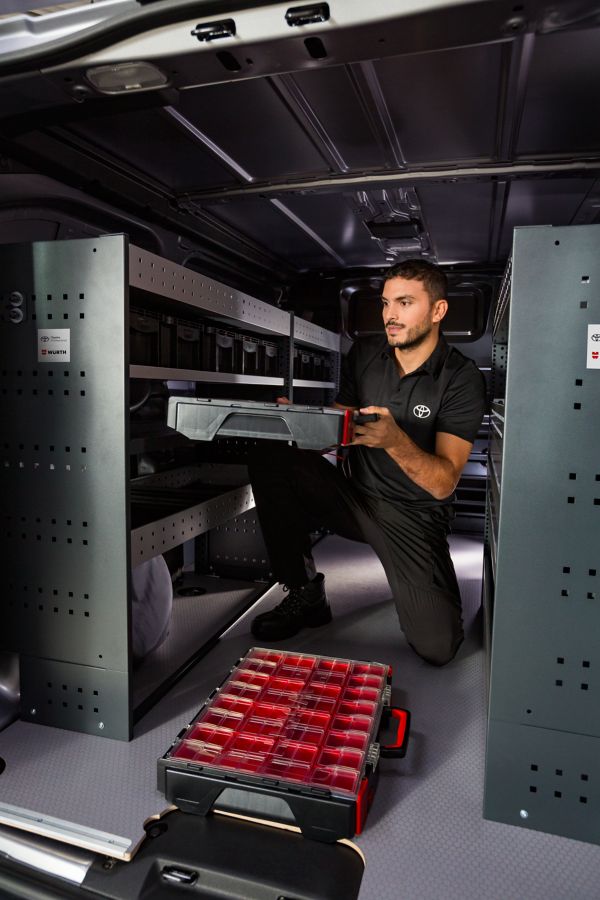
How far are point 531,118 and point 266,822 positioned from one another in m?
2.24

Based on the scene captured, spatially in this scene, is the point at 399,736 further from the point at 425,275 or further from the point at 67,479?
the point at 425,275

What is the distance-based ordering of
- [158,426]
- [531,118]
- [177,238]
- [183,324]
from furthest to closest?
[177,238] → [158,426] → [183,324] → [531,118]

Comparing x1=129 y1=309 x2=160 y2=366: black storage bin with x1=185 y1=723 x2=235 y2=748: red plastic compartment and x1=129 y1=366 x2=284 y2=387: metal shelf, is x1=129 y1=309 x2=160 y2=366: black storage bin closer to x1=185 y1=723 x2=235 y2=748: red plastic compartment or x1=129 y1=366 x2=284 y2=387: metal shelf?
x1=129 y1=366 x2=284 y2=387: metal shelf

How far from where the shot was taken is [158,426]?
8.68 ft

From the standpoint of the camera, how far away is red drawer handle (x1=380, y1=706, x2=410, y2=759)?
63.7 inches

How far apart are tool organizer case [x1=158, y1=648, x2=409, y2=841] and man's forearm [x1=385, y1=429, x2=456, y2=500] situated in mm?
659

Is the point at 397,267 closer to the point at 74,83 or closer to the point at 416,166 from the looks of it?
the point at 416,166

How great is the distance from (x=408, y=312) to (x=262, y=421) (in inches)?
41.0

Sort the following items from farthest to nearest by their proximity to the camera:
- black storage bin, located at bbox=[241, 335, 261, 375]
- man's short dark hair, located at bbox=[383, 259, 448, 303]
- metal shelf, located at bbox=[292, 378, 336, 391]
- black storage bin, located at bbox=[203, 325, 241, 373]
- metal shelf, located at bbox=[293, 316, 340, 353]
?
metal shelf, located at bbox=[292, 378, 336, 391] → metal shelf, located at bbox=[293, 316, 340, 353] → black storage bin, located at bbox=[241, 335, 261, 375] → black storage bin, located at bbox=[203, 325, 241, 373] → man's short dark hair, located at bbox=[383, 259, 448, 303]

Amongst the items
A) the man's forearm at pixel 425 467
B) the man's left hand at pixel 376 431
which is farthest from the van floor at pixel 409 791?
the man's left hand at pixel 376 431

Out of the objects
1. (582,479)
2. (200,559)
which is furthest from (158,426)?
(582,479)

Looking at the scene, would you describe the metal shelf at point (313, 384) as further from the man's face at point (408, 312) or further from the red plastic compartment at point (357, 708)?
the red plastic compartment at point (357, 708)

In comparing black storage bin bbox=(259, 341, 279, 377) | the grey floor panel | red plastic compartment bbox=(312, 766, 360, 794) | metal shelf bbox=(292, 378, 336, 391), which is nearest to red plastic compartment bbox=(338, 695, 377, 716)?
red plastic compartment bbox=(312, 766, 360, 794)

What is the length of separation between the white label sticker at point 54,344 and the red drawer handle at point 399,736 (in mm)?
1381
